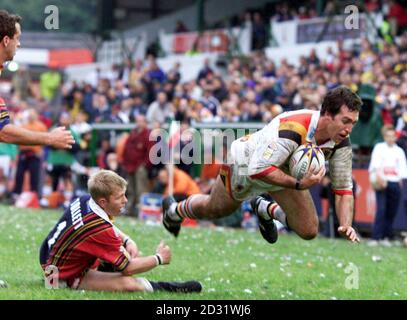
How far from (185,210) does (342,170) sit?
2030 mm

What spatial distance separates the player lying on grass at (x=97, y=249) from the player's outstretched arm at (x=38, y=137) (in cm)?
68

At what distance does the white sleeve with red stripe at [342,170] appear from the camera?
942 cm

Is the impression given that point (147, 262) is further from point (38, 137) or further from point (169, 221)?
point (169, 221)

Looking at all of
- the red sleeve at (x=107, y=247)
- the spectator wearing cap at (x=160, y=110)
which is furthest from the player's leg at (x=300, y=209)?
the spectator wearing cap at (x=160, y=110)

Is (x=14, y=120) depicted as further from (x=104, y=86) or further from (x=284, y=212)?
(x=284, y=212)

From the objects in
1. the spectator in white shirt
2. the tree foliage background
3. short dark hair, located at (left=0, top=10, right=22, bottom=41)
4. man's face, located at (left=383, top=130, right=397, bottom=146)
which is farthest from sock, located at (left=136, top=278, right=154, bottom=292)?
the tree foliage background

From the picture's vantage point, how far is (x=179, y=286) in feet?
29.6

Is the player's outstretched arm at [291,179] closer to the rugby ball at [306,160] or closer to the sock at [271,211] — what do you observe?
the rugby ball at [306,160]

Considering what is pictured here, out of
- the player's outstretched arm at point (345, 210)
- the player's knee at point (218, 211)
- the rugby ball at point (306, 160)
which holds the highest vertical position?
the rugby ball at point (306, 160)

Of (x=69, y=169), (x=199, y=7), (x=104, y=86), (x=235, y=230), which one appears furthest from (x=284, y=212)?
(x=199, y=7)

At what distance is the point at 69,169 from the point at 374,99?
25.0ft

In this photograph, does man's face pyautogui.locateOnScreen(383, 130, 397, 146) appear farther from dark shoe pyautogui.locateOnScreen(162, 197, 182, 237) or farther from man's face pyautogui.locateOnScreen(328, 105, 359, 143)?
man's face pyautogui.locateOnScreen(328, 105, 359, 143)

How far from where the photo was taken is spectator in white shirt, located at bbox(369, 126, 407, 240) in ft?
53.5

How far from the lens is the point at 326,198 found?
A: 691 inches
